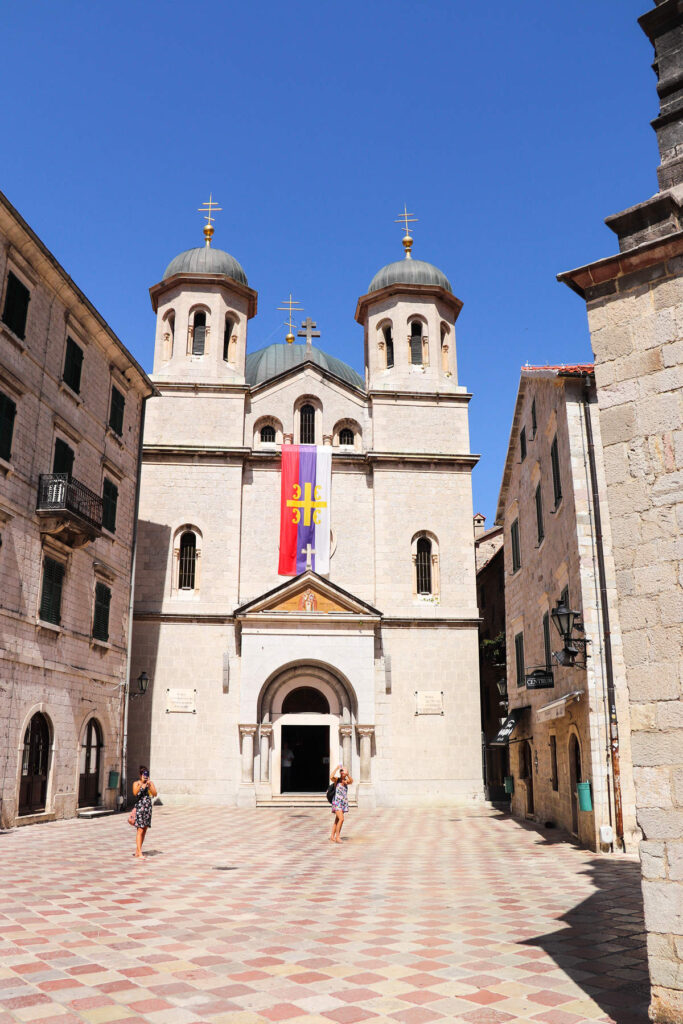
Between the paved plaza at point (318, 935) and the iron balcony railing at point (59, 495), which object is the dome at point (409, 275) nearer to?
the iron balcony railing at point (59, 495)

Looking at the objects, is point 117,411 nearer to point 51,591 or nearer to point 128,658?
point 51,591

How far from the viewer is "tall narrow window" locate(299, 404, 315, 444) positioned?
32.4 m

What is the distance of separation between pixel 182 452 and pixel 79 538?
944 centimetres

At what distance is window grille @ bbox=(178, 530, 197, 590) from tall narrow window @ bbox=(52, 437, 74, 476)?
825 centimetres

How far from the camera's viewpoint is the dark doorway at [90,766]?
872 inches

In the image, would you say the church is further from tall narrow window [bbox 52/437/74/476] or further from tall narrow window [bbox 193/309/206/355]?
tall narrow window [bbox 52/437/74/476]

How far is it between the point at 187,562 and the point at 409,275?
1481 centimetres

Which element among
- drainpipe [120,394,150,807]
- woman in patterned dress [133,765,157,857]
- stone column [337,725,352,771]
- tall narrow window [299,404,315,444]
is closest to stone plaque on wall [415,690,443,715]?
stone column [337,725,352,771]

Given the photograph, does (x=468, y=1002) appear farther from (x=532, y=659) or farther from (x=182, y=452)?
(x=182, y=452)

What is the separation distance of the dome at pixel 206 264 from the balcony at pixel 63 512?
48.6 feet

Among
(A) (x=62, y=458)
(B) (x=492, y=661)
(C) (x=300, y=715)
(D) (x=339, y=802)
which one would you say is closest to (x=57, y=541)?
(A) (x=62, y=458)

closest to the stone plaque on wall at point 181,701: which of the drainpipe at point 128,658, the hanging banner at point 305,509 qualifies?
the drainpipe at point 128,658

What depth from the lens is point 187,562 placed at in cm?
2962

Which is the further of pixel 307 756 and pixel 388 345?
pixel 388 345
